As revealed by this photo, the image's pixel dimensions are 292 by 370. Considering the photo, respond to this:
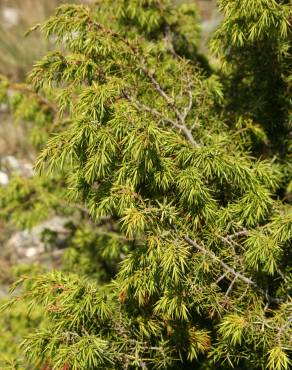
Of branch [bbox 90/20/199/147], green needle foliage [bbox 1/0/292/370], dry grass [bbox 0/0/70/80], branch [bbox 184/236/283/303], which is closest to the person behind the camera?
green needle foliage [bbox 1/0/292/370]

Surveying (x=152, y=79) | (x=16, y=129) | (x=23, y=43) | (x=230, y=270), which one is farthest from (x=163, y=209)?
(x=23, y=43)

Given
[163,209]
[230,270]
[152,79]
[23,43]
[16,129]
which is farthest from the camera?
[23,43]

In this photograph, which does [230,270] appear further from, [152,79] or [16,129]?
[16,129]

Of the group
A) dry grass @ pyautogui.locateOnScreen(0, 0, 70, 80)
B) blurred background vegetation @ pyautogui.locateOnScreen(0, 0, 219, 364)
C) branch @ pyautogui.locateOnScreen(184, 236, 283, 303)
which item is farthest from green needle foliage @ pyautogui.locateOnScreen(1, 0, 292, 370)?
dry grass @ pyautogui.locateOnScreen(0, 0, 70, 80)

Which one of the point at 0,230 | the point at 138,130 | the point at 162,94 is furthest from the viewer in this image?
the point at 0,230

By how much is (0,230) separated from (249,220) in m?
4.78

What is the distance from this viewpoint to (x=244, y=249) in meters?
2.74

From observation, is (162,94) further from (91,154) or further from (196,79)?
(91,154)

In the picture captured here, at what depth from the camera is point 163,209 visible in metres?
2.51

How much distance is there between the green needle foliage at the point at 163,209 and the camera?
8.11 ft

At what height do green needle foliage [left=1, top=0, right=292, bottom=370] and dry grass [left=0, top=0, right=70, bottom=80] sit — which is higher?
dry grass [left=0, top=0, right=70, bottom=80]

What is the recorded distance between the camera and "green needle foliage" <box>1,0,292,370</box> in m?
2.47

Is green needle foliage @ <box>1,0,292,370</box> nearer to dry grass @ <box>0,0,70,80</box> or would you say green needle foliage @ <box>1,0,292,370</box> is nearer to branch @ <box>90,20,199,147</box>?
branch @ <box>90,20,199,147</box>

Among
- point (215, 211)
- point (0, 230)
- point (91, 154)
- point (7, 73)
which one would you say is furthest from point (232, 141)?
point (7, 73)
